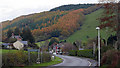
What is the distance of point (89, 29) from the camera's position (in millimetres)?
125438

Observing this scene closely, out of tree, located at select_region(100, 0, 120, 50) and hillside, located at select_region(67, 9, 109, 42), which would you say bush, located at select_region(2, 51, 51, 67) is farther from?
hillside, located at select_region(67, 9, 109, 42)

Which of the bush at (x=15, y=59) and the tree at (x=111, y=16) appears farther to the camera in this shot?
the tree at (x=111, y=16)

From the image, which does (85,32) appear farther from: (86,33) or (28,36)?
(28,36)

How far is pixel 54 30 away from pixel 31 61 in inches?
3620

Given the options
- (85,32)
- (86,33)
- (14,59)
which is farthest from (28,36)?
(14,59)

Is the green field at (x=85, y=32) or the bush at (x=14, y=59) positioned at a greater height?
the green field at (x=85, y=32)

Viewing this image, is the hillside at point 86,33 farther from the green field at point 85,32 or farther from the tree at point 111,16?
the tree at point 111,16

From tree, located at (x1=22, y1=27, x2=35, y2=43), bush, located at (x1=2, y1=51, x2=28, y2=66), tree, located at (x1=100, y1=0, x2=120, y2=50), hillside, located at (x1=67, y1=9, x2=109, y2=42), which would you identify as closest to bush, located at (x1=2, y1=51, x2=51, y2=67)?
bush, located at (x1=2, y1=51, x2=28, y2=66)

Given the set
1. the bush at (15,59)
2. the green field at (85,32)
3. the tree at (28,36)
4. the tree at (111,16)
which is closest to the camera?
the bush at (15,59)

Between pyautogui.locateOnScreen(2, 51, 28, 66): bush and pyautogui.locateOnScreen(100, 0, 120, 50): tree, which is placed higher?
pyautogui.locateOnScreen(100, 0, 120, 50): tree

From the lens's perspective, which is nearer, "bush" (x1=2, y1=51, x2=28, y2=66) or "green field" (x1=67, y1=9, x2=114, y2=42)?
"bush" (x1=2, y1=51, x2=28, y2=66)

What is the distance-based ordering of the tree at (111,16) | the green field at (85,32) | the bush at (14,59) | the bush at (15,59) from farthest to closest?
the green field at (85,32), the tree at (111,16), the bush at (15,59), the bush at (14,59)

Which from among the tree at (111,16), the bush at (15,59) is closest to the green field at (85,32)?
Answer: the tree at (111,16)

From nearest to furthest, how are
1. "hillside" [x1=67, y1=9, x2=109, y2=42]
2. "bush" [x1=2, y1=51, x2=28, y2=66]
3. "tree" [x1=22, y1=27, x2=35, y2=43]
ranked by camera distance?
"bush" [x1=2, y1=51, x2=28, y2=66] < "tree" [x1=22, y1=27, x2=35, y2=43] < "hillside" [x1=67, y1=9, x2=109, y2=42]
